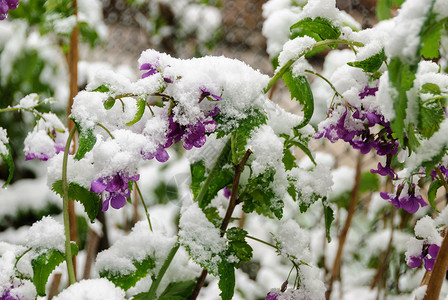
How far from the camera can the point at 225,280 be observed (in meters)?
0.54

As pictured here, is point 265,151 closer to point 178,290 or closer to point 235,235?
point 235,235

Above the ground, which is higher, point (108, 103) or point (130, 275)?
point (108, 103)

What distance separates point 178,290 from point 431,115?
383 mm

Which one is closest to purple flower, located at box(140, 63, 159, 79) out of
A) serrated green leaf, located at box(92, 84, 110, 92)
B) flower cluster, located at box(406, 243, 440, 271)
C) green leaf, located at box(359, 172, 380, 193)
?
serrated green leaf, located at box(92, 84, 110, 92)

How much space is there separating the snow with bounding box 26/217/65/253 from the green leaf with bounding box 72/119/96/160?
0.15 metres

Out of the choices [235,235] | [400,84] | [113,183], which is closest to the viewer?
[400,84]

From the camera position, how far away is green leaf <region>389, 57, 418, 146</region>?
0.37 meters

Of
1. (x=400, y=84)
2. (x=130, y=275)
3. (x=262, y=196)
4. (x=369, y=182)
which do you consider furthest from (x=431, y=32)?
(x=369, y=182)

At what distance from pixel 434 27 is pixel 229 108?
0.21m

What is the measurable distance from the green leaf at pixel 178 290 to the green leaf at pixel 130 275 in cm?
4

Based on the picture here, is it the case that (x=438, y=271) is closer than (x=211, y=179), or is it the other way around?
(x=438, y=271)

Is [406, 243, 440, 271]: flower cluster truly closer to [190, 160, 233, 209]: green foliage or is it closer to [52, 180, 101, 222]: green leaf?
[190, 160, 233, 209]: green foliage

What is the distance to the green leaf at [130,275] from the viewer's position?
593 millimetres

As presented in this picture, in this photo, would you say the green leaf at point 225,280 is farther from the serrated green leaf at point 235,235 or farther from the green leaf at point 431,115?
the green leaf at point 431,115
